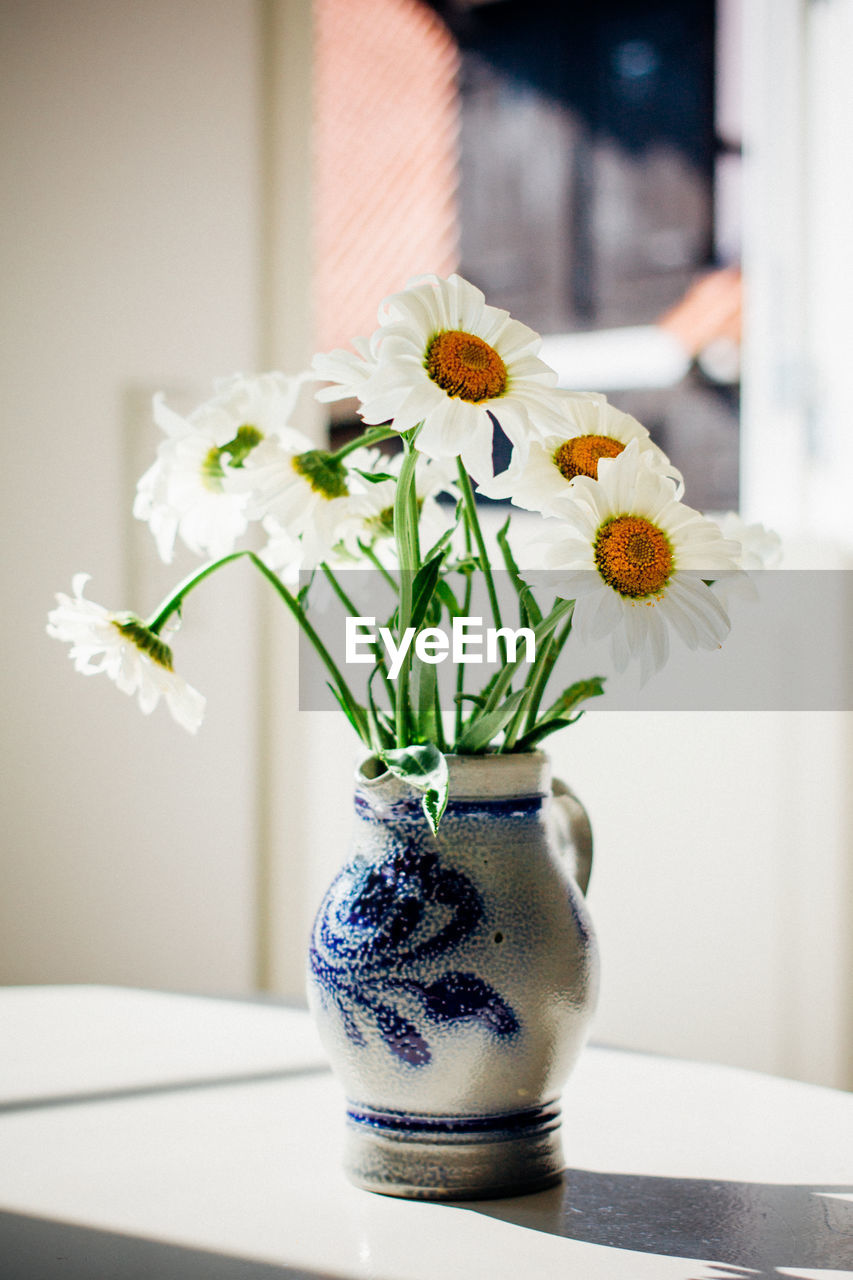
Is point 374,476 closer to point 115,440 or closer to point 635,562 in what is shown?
point 635,562

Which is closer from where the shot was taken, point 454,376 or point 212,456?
point 454,376

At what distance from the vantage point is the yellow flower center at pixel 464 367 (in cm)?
62

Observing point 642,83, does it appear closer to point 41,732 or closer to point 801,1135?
point 41,732

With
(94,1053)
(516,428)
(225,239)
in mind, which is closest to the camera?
(516,428)

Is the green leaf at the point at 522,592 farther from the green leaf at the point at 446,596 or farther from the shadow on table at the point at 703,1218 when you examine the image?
the shadow on table at the point at 703,1218

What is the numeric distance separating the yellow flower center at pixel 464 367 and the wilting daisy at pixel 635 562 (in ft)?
0.24

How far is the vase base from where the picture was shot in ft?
2.18

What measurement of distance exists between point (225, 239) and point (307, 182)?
0.19 m

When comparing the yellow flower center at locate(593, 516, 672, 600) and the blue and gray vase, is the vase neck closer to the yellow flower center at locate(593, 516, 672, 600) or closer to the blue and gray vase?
the blue and gray vase

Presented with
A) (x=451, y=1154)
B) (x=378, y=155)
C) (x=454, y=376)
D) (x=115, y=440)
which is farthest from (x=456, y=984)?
(x=378, y=155)

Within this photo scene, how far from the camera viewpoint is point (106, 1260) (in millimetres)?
610

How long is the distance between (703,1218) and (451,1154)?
0.47 feet

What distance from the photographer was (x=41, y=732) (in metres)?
1.65

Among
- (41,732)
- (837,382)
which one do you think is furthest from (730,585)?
(837,382)
